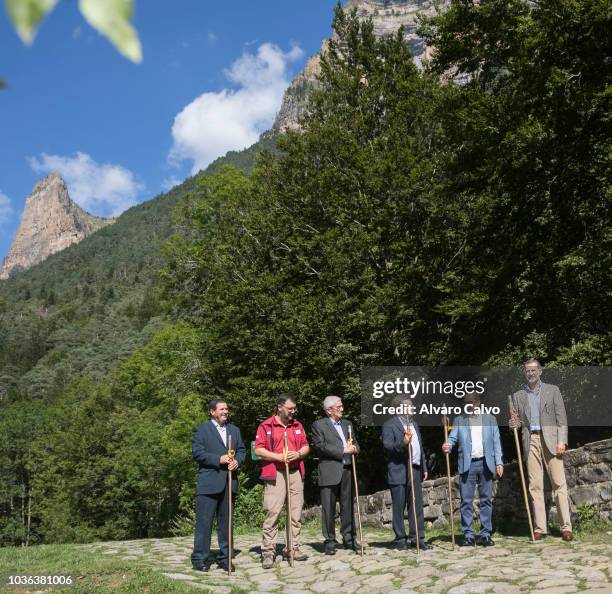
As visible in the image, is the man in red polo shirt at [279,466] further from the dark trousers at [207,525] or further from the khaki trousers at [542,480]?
the khaki trousers at [542,480]

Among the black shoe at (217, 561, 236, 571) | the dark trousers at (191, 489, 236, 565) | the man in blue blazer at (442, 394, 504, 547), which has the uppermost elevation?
the man in blue blazer at (442, 394, 504, 547)

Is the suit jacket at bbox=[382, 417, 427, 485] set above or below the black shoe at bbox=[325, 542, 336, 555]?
above

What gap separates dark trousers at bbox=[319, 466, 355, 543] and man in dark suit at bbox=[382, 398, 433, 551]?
1.80 feet

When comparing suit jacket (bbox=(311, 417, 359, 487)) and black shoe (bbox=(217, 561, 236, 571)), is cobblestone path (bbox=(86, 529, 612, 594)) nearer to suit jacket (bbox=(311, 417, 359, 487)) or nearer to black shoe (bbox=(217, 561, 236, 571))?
black shoe (bbox=(217, 561, 236, 571))

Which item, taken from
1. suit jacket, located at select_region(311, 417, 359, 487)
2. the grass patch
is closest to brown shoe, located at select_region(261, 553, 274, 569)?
suit jacket, located at select_region(311, 417, 359, 487)

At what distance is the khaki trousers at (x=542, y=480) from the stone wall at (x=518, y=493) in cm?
45

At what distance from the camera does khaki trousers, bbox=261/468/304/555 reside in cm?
791

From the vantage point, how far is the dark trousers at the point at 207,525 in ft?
25.4

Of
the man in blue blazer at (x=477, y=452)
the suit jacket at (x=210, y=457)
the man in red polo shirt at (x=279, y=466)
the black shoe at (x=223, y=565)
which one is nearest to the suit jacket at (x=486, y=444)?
the man in blue blazer at (x=477, y=452)

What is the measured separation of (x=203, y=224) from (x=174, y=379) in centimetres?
600

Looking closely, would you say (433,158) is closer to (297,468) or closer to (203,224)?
(203,224)

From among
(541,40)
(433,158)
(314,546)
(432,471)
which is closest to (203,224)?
(433,158)

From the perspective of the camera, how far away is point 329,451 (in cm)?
830

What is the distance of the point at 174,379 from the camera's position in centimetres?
2544
